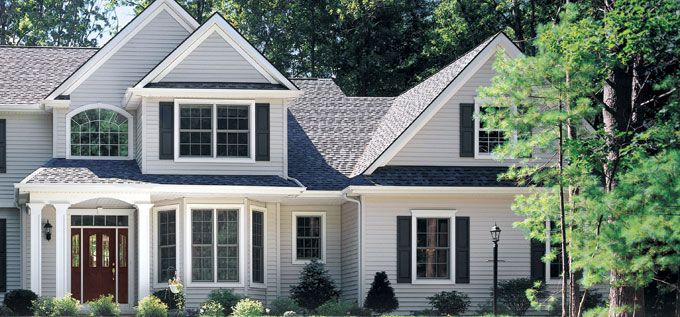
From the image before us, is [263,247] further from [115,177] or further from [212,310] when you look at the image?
[115,177]

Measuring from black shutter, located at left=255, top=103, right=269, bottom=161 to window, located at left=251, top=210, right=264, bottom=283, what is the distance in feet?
4.87

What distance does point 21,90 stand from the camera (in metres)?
37.5

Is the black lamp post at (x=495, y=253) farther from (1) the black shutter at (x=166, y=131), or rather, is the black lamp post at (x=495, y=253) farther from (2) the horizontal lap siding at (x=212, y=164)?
(1) the black shutter at (x=166, y=131)

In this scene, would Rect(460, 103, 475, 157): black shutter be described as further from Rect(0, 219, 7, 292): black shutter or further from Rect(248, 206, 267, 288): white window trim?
Rect(0, 219, 7, 292): black shutter

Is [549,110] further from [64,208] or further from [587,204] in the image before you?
[64,208]

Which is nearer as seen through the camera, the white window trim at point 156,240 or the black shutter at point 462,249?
the white window trim at point 156,240

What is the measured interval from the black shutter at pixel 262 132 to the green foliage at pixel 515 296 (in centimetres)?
685

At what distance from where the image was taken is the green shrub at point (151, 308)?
32.3m

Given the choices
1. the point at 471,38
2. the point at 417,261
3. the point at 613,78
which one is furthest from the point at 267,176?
the point at 471,38

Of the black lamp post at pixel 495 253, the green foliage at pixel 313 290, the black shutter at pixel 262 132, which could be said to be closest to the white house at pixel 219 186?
the black shutter at pixel 262 132

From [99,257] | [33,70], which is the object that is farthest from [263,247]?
[33,70]

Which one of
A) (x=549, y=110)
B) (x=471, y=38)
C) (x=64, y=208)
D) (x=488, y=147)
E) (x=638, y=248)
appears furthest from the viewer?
(x=471, y=38)

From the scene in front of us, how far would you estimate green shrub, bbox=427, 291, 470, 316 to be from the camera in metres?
34.9

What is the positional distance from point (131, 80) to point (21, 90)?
10.1 feet
